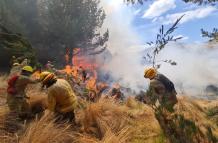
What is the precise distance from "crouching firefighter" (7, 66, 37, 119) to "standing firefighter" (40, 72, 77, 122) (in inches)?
35.4

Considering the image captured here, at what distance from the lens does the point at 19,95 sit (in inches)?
338

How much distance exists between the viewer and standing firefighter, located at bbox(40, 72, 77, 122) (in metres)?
7.68

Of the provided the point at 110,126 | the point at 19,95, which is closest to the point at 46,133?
the point at 110,126

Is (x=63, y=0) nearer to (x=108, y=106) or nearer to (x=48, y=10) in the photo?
(x=48, y=10)

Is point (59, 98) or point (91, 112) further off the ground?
point (59, 98)

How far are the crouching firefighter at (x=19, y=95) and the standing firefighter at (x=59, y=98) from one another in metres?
0.90

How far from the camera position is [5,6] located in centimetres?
2559

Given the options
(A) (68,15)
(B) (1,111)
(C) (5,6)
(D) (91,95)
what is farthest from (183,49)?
(B) (1,111)

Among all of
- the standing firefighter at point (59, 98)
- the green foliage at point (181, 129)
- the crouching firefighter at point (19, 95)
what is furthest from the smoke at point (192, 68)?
the green foliage at point (181, 129)

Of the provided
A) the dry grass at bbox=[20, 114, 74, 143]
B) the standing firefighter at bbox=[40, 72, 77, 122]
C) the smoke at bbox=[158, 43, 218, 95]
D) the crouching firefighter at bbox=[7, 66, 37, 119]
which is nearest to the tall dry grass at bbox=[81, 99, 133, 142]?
the standing firefighter at bbox=[40, 72, 77, 122]

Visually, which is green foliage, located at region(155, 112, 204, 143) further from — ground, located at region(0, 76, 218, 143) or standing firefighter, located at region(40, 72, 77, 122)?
standing firefighter, located at region(40, 72, 77, 122)

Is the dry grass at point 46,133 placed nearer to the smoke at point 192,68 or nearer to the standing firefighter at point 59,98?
the standing firefighter at point 59,98

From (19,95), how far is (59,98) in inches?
49.9

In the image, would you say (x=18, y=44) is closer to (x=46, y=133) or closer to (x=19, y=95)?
(x=19, y=95)
